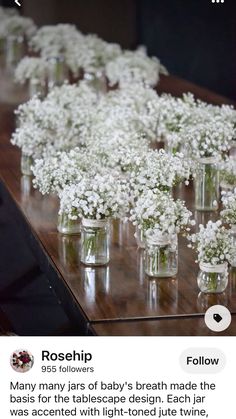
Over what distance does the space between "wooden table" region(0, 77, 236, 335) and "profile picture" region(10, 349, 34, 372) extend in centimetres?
16

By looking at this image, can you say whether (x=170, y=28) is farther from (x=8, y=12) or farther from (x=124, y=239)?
(x=124, y=239)

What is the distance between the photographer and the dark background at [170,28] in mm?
4410

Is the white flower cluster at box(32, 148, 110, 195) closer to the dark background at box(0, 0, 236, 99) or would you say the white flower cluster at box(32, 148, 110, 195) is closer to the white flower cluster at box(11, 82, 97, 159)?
the white flower cluster at box(11, 82, 97, 159)

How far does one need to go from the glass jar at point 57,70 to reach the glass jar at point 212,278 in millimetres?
2235

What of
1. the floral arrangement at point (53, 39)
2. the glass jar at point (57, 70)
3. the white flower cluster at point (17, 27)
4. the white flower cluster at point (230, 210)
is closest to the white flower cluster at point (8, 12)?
the white flower cluster at point (17, 27)

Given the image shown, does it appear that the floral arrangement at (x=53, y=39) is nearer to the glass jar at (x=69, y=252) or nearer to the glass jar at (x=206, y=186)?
the glass jar at (x=206, y=186)

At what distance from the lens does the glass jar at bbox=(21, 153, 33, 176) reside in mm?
4320

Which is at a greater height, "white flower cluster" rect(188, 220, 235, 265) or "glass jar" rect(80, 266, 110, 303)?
"white flower cluster" rect(188, 220, 235, 265)

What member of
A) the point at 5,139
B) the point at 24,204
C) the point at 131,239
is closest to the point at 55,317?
the point at 131,239

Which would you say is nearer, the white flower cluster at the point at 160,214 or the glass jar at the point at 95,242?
the white flower cluster at the point at 160,214

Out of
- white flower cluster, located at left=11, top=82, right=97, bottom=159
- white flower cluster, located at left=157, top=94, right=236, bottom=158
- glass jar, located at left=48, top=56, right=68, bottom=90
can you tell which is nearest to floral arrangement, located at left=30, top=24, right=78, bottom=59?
glass jar, located at left=48, top=56, right=68, bottom=90

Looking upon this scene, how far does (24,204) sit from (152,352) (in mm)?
960

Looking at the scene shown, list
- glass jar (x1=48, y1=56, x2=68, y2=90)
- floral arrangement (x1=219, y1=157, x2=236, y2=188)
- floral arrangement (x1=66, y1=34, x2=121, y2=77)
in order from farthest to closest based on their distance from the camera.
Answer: glass jar (x1=48, y1=56, x2=68, y2=90) < floral arrangement (x1=66, y1=34, x2=121, y2=77) < floral arrangement (x1=219, y1=157, x2=236, y2=188)

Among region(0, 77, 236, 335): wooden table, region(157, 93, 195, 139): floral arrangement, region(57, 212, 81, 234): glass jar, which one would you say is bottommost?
region(0, 77, 236, 335): wooden table
